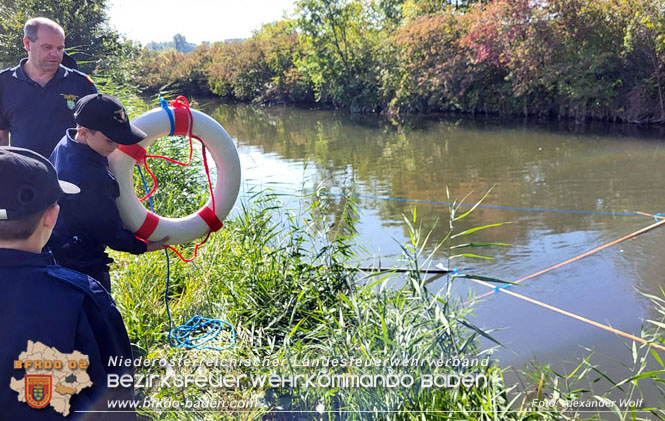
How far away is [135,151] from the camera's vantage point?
247cm

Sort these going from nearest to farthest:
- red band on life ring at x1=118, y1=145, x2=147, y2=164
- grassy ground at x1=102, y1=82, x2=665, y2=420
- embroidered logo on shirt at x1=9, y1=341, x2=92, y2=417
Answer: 1. embroidered logo on shirt at x1=9, y1=341, x2=92, y2=417
2. grassy ground at x1=102, y1=82, x2=665, y2=420
3. red band on life ring at x1=118, y1=145, x2=147, y2=164

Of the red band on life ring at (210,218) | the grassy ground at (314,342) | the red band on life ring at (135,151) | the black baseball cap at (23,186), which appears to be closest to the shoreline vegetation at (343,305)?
the grassy ground at (314,342)

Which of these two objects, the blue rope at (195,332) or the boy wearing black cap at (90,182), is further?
the blue rope at (195,332)

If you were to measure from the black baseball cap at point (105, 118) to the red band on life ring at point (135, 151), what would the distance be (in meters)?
0.43

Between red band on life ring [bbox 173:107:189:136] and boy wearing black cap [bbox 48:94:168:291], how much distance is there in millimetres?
590

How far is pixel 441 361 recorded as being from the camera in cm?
229

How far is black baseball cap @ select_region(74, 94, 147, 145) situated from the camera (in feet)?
6.44

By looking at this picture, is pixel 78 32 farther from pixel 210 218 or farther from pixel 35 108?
pixel 210 218

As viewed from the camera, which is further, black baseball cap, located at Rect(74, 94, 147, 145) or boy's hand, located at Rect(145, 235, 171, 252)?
boy's hand, located at Rect(145, 235, 171, 252)

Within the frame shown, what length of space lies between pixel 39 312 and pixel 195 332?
192 cm

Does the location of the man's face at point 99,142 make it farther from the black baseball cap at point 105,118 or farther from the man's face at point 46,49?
the man's face at point 46,49

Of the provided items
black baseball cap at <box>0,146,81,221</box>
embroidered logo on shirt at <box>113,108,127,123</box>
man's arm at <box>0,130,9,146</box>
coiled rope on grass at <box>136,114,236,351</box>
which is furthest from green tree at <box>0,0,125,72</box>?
black baseball cap at <box>0,146,81,221</box>

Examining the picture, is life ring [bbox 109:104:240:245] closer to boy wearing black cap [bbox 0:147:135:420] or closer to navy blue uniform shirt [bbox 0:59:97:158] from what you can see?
navy blue uniform shirt [bbox 0:59:97:158]

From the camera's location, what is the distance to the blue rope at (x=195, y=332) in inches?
109
